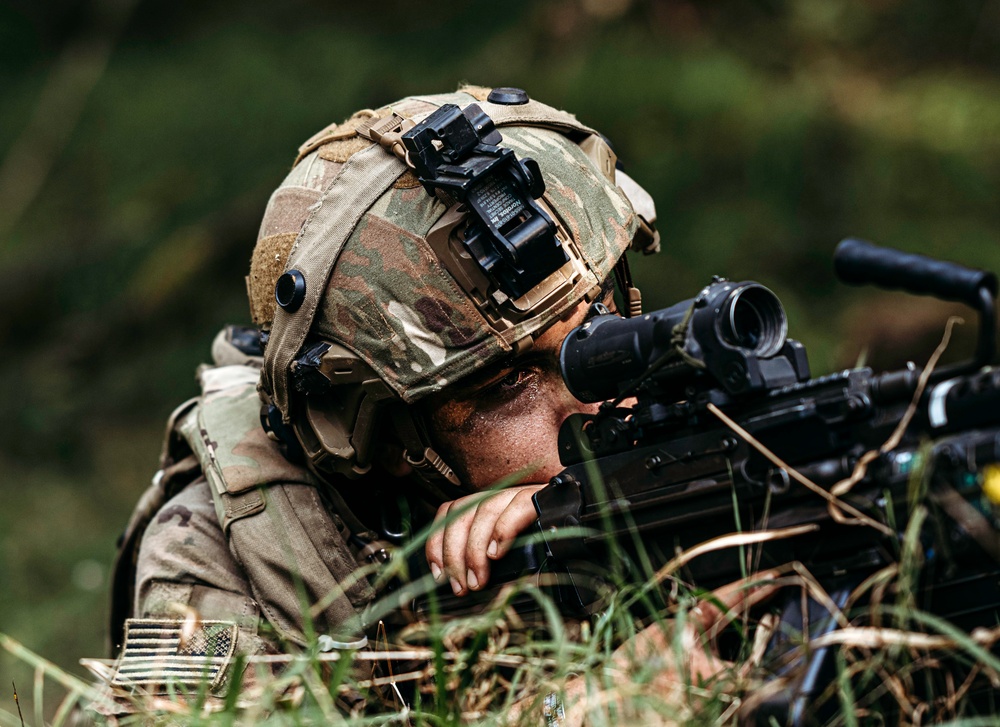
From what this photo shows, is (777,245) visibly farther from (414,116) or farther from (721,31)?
(414,116)

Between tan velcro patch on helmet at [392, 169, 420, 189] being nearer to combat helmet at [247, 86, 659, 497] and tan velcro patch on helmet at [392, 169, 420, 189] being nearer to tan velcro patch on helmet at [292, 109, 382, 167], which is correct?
combat helmet at [247, 86, 659, 497]

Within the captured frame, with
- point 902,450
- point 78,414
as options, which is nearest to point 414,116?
point 902,450

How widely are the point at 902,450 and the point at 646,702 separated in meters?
0.67

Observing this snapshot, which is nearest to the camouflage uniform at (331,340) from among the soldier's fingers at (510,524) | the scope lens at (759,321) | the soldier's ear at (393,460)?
the soldier's ear at (393,460)

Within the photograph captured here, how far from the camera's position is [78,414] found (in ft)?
26.3

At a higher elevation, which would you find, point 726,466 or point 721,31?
point 726,466

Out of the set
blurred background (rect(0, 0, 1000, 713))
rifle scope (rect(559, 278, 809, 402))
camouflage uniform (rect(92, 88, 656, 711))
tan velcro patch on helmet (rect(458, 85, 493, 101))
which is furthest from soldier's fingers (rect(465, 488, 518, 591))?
blurred background (rect(0, 0, 1000, 713))

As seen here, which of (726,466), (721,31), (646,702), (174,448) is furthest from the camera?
(721,31)

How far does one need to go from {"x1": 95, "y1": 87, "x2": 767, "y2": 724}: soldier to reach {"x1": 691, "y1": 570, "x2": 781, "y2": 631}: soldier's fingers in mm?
633

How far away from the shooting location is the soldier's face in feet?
10.3

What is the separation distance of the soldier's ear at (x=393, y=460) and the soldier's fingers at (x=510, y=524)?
1.92 ft

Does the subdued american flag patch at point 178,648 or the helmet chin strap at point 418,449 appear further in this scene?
the helmet chin strap at point 418,449

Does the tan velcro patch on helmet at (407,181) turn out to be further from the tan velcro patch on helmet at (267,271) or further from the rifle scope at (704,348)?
the rifle scope at (704,348)

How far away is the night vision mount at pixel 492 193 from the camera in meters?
2.98
